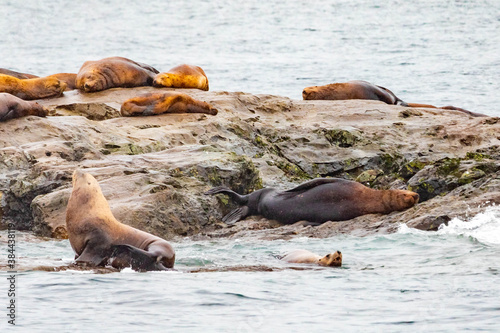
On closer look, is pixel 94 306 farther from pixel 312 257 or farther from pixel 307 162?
pixel 307 162

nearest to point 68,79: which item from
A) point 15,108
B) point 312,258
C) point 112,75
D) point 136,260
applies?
point 112,75

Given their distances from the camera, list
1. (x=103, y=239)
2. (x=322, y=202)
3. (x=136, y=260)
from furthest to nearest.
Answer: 1. (x=322, y=202)
2. (x=103, y=239)
3. (x=136, y=260)

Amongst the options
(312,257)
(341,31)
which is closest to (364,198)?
(312,257)

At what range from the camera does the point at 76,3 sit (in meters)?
57.7

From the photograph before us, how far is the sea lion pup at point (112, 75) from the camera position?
53.0 ft

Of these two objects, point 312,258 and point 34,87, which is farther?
point 34,87

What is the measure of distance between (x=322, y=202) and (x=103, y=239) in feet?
11.8

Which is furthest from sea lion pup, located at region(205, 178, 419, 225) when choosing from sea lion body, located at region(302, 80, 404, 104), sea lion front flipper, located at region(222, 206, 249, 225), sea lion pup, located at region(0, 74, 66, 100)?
sea lion body, located at region(302, 80, 404, 104)

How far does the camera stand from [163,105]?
14.4 m

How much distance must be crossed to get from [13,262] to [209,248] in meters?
2.18

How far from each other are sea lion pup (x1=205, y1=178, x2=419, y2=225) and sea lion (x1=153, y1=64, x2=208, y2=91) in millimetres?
5632

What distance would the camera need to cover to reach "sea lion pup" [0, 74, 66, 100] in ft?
50.1

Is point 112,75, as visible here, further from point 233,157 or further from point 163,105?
point 233,157

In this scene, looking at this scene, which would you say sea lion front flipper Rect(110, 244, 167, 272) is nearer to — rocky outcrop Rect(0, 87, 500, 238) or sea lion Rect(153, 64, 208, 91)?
rocky outcrop Rect(0, 87, 500, 238)
